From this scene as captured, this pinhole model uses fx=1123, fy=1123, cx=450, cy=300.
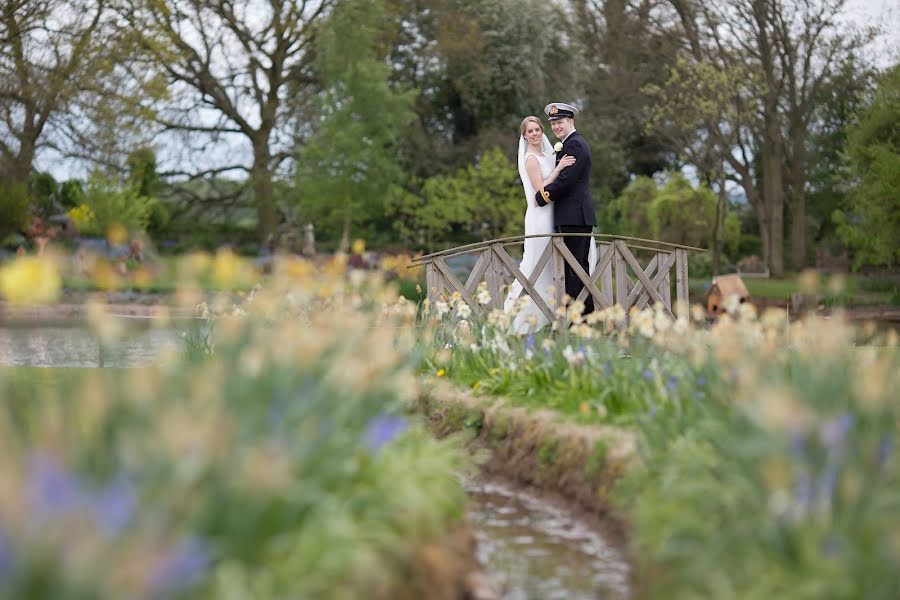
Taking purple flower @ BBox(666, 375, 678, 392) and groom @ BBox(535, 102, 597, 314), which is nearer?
purple flower @ BBox(666, 375, 678, 392)

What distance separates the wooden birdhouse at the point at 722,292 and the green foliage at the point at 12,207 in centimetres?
1433

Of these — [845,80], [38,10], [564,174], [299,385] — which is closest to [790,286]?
[845,80]

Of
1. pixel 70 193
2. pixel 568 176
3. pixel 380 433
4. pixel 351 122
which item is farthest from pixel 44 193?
pixel 380 433

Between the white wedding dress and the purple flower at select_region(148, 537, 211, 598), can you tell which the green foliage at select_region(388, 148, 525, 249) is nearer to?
the white wedding dress

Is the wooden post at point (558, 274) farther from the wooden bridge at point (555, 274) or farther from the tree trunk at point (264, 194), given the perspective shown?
the tree trunk at point (264, 194)

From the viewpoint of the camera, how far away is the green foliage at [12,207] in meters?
23.4

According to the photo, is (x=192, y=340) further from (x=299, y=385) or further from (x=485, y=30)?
(x=485, y=30)

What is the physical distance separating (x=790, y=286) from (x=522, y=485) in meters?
18.9

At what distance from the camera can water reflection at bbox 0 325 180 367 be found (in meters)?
11.8

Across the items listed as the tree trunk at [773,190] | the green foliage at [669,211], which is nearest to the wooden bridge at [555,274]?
the green foliage at [669,211]

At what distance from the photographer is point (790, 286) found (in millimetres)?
23766

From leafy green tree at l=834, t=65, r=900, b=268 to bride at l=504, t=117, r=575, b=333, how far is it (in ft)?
38.6

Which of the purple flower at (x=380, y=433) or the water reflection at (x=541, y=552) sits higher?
the purple flower at (x=380, y=433)

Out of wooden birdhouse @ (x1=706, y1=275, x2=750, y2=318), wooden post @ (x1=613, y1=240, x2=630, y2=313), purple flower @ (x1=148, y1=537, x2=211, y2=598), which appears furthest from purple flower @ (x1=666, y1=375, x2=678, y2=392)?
wooden birdhouse @ (x1=706, y1=275, x2=750, y2=318)
